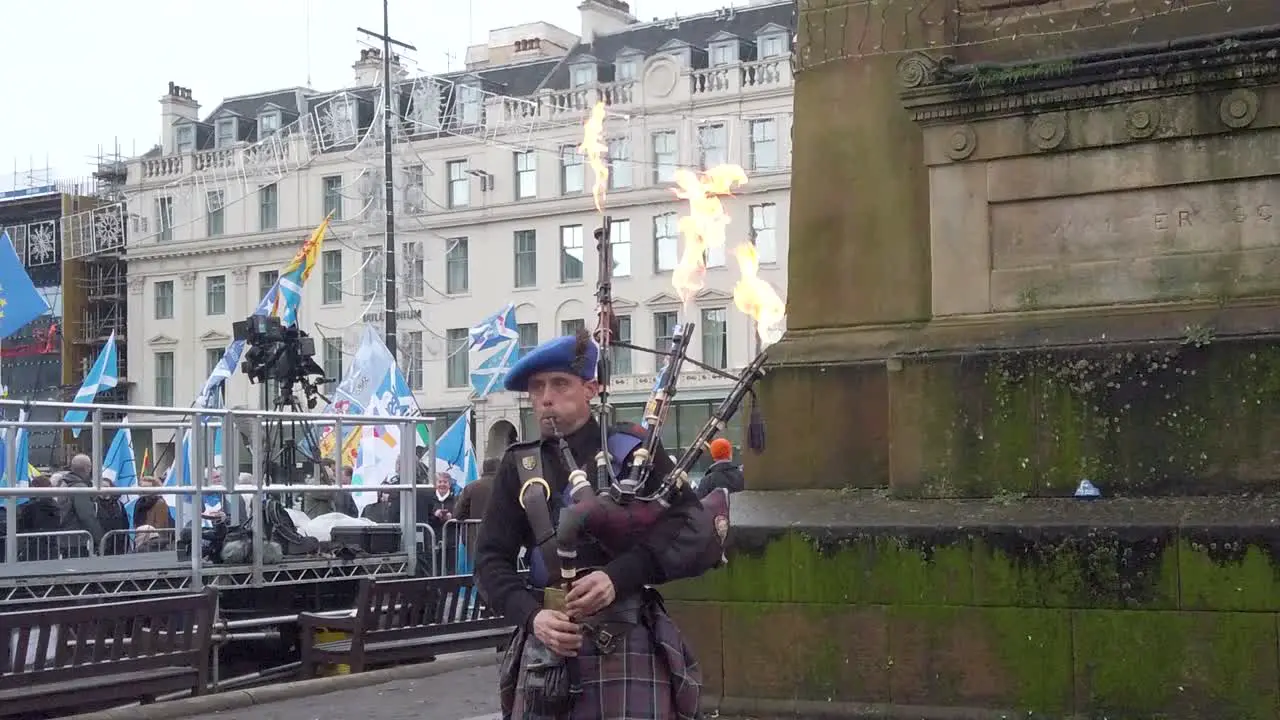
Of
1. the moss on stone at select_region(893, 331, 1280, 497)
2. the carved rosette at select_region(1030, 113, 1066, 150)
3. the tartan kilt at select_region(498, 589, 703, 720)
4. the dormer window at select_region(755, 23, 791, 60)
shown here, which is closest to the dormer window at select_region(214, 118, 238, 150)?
the dormer window at select_region(755, 23, 791, 60)

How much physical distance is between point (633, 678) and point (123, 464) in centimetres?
1311

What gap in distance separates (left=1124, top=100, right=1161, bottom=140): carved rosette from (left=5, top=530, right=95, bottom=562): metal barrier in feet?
30.8

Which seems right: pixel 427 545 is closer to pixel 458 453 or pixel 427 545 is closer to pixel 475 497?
pixel 475 497

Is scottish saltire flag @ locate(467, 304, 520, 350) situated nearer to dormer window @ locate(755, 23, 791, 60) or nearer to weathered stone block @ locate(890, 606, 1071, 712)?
dormer window @ locate(755, 23, 791, 60)

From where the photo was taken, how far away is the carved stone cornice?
8289mm

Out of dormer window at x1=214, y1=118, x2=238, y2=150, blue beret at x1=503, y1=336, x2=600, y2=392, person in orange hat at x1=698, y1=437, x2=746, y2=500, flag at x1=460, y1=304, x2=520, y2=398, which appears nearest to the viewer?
blue beret at x1=503, y1=336, x2=600, y2=392

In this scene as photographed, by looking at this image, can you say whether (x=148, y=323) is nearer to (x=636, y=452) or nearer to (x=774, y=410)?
(x=774, y=410)

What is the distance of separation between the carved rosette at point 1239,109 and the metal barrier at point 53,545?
32.2 ft

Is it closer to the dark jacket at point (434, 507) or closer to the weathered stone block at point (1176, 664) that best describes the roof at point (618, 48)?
the dark jacket at point (434, 507)

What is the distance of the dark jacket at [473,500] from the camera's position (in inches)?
657

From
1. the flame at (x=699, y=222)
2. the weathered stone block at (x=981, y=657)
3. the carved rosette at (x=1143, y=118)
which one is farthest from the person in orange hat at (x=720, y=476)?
the flame at (x=699, y=222)

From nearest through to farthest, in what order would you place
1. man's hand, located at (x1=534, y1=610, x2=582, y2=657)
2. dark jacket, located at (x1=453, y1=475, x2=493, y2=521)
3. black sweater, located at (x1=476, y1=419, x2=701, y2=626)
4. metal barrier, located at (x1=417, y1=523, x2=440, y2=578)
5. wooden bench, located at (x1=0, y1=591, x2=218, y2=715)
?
man's hand, located at (x1=534, y1=610, x2=582, y2=657), black sweater, located at (x1=476, y1=419, x2=701, y2=626), wooden bench, located at (x1=0, y1=591, x2=218, y2=715), metal barrier, located at (x1=417, y1=523, x2=440, y2=578), dark jacket, located at (x1=453, y1=475, x2=493, y2=521)

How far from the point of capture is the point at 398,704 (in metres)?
11.9

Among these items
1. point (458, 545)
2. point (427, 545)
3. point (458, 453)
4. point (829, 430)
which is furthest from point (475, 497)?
point (458, 453)
